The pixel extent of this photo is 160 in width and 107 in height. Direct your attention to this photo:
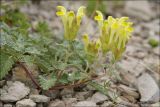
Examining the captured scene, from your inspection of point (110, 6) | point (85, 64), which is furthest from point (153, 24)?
point (85, 64)

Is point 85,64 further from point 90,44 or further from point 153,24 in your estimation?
point 153,24

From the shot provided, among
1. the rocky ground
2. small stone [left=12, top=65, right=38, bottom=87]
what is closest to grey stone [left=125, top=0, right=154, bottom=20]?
the rocky ground

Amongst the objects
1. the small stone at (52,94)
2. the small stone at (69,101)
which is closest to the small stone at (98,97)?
the small stone at (69,101)

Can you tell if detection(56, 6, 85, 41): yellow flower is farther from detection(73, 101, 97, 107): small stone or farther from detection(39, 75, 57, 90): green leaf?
detection(73, 101, 97, 107): small stone

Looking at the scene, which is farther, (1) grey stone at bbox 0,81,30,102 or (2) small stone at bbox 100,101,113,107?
(2) small stone at bbox 100,101,113,107

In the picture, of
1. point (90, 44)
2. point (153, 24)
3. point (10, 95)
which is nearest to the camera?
point (10, 95)

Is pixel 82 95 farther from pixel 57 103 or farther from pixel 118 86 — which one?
pixel 118 86
